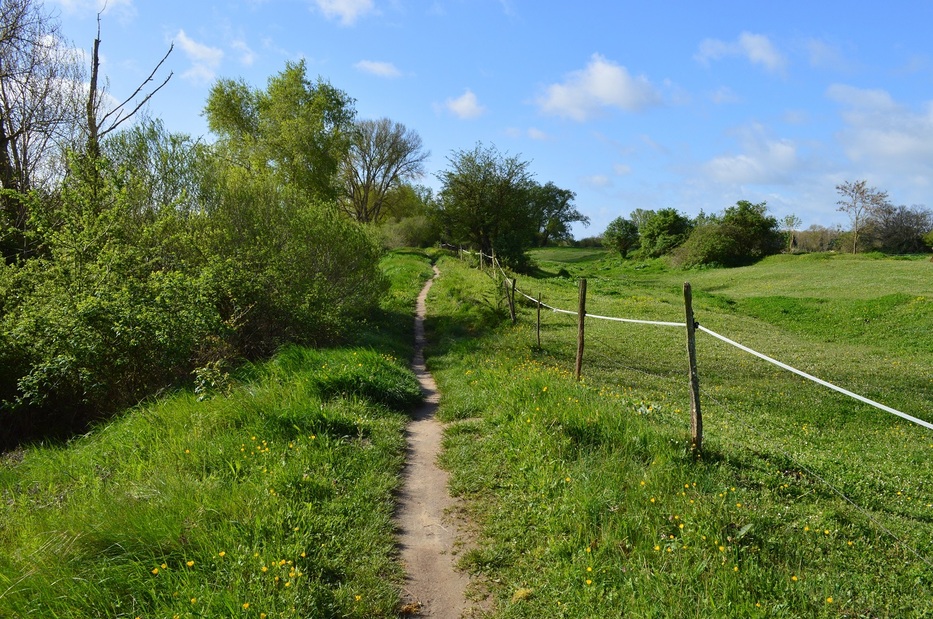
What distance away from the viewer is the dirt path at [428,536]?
3.62 m

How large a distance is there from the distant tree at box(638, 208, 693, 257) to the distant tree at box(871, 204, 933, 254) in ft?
49.0

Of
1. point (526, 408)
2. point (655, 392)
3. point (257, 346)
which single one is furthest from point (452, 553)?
point (257, 346)

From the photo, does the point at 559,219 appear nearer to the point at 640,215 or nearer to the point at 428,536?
the point at 640,215

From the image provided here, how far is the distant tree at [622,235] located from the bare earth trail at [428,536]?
51939 mm

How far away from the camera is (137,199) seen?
36.0 feet

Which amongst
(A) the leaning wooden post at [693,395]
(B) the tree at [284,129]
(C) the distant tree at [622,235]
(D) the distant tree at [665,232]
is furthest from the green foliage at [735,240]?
(A) the leaning wooden post at [693,395]

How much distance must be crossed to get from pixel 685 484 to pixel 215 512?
3.82m

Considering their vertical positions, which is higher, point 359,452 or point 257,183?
point 257,183

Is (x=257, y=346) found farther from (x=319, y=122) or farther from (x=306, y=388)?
(x=319, y=122)

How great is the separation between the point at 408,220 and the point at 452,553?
47.0 m

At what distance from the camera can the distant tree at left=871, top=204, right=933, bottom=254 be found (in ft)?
143

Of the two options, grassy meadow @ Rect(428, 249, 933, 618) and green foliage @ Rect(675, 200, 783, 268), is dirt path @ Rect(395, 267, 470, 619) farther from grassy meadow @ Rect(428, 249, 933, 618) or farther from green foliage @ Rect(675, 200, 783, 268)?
green foliage @ Rect(675, 200, 783, 268)

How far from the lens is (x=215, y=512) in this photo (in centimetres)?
409

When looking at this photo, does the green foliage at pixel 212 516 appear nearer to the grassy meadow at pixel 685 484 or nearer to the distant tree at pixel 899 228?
the grassy meadow at pixel 685 484
